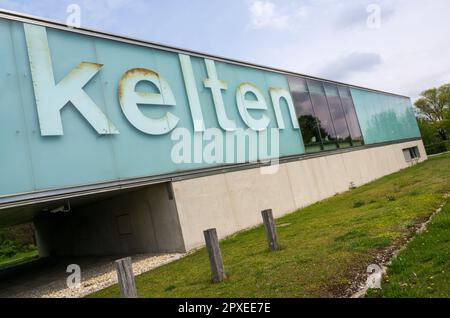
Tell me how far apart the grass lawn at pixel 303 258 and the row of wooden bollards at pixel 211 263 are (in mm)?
250

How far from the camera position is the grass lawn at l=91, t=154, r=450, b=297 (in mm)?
6356

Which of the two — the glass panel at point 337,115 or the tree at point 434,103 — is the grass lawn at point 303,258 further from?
the tree at point 434,103

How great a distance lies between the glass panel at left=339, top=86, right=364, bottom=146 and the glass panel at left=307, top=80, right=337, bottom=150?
268 centimetres

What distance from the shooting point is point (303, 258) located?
779 cm

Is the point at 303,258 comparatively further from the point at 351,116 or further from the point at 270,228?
the point at 351,116

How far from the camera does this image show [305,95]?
71.4ft

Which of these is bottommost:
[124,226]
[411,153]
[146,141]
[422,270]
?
[422,270]

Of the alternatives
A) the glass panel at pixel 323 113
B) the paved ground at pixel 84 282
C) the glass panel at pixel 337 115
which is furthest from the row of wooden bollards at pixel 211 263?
the glass panel at pixel 337 115

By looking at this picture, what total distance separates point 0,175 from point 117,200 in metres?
6.59

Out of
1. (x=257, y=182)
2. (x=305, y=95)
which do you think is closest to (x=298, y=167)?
(x=257, y=182)

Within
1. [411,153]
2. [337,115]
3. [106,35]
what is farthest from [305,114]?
[411,153]

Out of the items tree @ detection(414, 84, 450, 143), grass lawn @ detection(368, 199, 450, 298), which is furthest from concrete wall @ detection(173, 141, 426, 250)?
tree @ detection(414, 84, 450, 143)

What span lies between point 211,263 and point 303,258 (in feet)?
6.33
